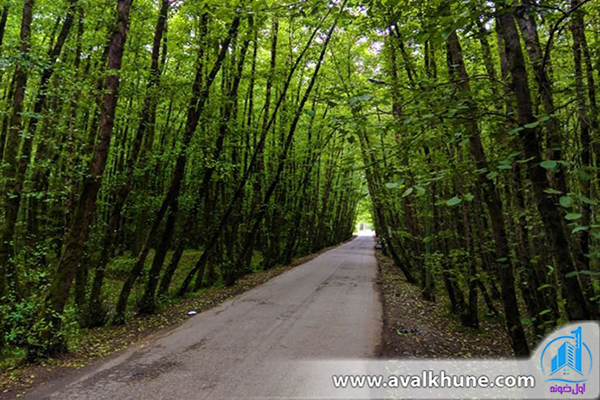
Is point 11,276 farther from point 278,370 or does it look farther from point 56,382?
point 278,370

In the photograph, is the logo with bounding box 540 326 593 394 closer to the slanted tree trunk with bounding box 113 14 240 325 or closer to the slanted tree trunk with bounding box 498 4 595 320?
the slanted tree trunk with bounding box 498 4 595 320

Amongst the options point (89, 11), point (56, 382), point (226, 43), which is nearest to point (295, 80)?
point (226, 43)

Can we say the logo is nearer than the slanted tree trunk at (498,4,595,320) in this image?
No

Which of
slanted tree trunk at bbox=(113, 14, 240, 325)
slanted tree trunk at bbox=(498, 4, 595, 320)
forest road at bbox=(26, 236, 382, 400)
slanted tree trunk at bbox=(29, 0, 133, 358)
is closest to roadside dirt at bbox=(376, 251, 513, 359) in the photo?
forest road at bbox=(26, 236, 382, 400)

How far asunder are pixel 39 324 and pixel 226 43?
6.55 metres

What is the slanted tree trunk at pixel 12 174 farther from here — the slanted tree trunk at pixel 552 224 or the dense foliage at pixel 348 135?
the slanted tree trunk at pixel 552 224

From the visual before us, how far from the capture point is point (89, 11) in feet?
21.3

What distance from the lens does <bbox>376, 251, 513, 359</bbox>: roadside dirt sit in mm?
5266

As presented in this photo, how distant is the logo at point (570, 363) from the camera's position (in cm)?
231

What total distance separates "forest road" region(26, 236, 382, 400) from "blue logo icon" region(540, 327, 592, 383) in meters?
2.62

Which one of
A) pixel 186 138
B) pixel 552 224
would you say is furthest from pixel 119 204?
pixel 552 224

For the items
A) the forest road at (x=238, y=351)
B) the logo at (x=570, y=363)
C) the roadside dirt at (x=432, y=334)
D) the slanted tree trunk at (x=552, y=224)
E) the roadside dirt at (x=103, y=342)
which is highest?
the slanted tree trunk at (x=552, y=224)

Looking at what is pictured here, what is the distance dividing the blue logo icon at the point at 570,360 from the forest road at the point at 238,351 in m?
2.62

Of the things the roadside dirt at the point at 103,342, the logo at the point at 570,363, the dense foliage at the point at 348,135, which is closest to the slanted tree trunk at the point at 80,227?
the dense foliage at the point at 348,135
